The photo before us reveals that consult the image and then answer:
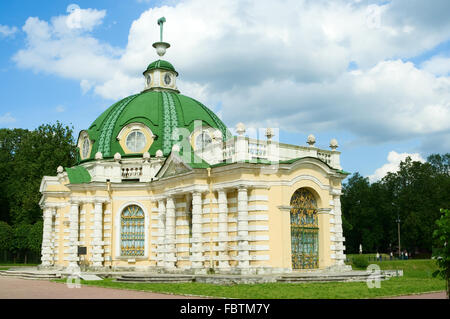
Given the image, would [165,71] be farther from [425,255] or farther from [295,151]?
[425,255]

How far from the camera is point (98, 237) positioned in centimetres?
2983

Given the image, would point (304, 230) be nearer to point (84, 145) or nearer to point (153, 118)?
point (153, 118)

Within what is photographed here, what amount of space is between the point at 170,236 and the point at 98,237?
216 inches

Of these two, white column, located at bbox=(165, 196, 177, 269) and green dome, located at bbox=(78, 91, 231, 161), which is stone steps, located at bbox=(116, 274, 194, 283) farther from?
green dome, located at bbox=(78, 91, 231, 161)

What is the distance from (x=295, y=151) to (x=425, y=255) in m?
40.7

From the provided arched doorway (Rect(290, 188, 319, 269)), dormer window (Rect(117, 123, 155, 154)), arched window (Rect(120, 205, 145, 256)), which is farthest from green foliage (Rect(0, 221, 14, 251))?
arched doorway (Rect(290, 188, 319, 269))

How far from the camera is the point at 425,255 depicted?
194ft

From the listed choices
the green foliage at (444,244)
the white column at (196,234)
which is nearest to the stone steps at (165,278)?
the white column at (196,234)

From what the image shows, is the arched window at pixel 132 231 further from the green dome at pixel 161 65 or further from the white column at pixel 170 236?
the green dome at pixel 161 65

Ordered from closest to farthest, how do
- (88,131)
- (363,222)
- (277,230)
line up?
(277,230) < (88,131) < (363,222)

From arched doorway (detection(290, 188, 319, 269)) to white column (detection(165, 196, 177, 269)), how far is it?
251 inches

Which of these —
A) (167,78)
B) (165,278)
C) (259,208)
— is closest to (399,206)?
(167,78)
